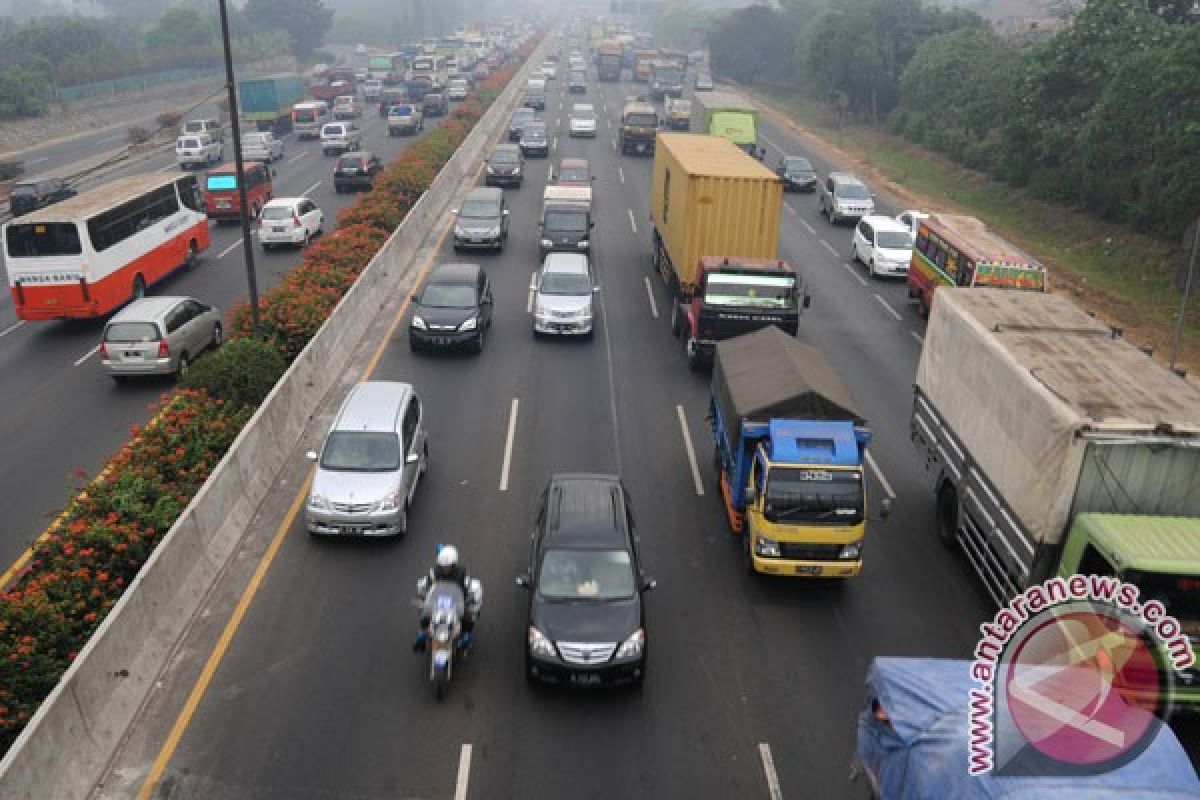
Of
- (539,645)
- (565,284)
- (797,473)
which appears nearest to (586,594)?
(539,645)

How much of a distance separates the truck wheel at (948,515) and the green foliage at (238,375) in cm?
1361

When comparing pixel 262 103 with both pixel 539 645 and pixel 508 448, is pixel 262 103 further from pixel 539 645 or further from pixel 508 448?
pixel 539 645

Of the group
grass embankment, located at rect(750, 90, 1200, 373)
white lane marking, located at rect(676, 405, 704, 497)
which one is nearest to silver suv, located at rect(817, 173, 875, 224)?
grass embankment, located at rect(750, 90, 1200, 373)

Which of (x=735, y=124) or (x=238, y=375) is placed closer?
(x=238, y=375)

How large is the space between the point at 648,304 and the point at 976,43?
1833 inches

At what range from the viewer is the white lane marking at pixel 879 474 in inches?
693

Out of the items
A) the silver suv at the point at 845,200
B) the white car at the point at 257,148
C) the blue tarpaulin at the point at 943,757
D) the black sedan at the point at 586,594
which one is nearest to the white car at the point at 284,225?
the white car at the point at 257,148

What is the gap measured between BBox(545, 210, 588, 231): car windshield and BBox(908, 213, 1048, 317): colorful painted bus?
11.5m

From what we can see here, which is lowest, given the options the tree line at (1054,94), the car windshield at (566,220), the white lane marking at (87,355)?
the white lane marking at (87,355)

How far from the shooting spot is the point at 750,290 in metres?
22.1

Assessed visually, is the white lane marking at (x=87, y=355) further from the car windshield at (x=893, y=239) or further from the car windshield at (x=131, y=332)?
the car windshield at (x=893, y=239)

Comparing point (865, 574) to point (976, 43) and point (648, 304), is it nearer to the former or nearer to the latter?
point (648, 304)

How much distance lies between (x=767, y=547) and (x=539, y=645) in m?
4.11

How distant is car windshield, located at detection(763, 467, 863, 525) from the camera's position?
13.6 m
